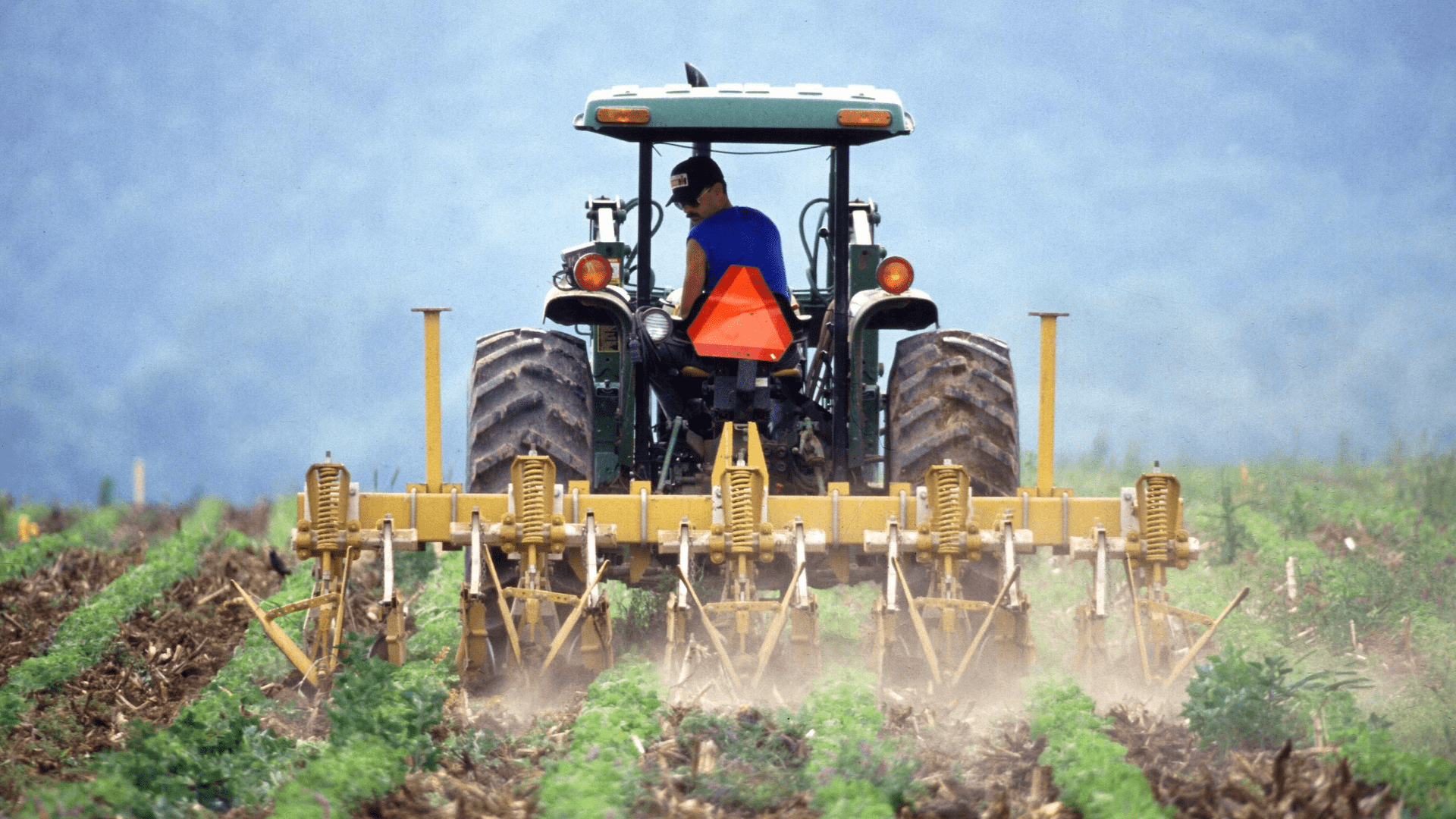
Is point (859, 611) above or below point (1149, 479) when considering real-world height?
below

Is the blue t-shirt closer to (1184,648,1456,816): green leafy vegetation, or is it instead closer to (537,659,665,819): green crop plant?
(537,659,665,819): green crop plant

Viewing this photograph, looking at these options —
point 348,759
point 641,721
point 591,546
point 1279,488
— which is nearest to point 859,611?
point 591,546

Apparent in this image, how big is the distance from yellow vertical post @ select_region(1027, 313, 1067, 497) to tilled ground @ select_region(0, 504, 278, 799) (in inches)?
162

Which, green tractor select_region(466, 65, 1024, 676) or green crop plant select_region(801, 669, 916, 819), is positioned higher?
green tractor select_region(466, 65, 1024, 676)

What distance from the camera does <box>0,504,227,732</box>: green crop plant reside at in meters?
7.59

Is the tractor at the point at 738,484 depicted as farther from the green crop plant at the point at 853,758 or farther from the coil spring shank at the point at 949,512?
the green crop plant at the point at 853,758

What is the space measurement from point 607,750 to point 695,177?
10.5 ft

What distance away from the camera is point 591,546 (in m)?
6.56

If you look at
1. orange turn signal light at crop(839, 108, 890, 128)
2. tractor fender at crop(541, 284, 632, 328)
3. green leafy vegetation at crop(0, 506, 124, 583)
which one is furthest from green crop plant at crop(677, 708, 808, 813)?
green leafy vegetation at crop(0, 506, 124, 583)

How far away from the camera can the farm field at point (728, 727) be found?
4621 mm

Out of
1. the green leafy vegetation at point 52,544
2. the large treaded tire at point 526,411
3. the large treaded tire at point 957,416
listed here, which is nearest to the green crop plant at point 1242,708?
the large treaded tire at point 957,416

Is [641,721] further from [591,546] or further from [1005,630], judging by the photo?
[1005,630]

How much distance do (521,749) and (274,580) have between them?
6.63 m

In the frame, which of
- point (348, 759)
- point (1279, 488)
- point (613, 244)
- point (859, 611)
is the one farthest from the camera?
point (1279, 488)
